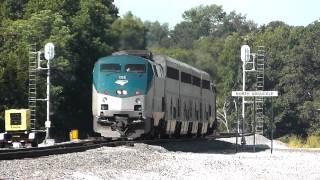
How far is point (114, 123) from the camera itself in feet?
105

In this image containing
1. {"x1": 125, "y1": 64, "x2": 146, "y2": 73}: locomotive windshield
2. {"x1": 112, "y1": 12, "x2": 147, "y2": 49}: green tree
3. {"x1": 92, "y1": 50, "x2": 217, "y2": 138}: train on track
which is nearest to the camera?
{"x1": 92, "y1": 50, "x2": 217, "y2": 138}: train on track

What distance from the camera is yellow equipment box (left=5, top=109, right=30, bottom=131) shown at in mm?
37375

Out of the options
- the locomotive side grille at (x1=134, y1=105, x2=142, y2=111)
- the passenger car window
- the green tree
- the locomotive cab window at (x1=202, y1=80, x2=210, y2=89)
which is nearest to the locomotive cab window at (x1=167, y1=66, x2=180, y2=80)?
the passenger car window

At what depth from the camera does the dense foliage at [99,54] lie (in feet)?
201

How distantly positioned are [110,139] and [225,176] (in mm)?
14898

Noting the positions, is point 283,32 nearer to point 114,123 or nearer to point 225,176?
point 114,123

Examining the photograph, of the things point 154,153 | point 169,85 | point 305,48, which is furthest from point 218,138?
point 305,48

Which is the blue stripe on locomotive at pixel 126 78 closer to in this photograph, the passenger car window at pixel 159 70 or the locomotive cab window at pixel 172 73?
the passenger car window at pixel 159 70

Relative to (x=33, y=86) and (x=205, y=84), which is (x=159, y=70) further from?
(x=33, y=86)

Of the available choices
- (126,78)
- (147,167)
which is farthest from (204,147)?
(147,167)

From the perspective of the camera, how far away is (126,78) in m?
32.5

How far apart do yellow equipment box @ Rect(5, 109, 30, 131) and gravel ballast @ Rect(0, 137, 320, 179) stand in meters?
10.7

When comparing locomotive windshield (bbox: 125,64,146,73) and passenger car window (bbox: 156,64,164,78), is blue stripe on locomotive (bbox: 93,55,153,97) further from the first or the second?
passenger car window (bbox: 156,64,164,78)

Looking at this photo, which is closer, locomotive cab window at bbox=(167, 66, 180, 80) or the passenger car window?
the passenger car window
